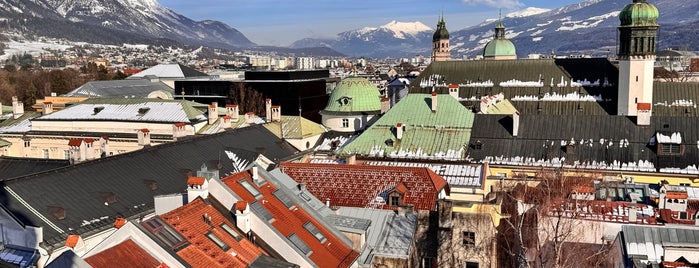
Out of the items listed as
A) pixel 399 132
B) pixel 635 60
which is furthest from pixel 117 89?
pixel 635 60

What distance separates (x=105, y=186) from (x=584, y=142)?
36.9 metres

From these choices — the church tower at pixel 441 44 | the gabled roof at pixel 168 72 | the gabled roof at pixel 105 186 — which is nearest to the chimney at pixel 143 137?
the gabled roof at pixel 105 186

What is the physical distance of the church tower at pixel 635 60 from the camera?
73938 millimetres

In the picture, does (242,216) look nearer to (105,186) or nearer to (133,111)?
(105,186)

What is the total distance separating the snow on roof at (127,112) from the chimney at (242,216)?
39425 millimetres

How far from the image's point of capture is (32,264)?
25.0m

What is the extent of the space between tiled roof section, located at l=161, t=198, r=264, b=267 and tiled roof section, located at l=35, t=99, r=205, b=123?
39.2 meters

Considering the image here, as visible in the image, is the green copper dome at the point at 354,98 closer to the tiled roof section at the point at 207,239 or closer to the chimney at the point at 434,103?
the chimney at the point at 434,103

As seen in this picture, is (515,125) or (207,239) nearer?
(207,239)

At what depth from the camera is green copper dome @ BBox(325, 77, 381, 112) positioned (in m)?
70.2

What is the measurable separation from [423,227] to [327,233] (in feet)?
16.7

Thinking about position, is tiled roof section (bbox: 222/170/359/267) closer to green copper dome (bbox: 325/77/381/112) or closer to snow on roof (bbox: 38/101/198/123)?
snow on roof (bbox: 38/101/198/123)

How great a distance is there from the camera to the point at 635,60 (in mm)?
75375

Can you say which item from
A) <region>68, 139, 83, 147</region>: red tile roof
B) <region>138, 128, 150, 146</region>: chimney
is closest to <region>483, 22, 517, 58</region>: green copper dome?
<region>138, 128, 150, 146</region>: chimney
